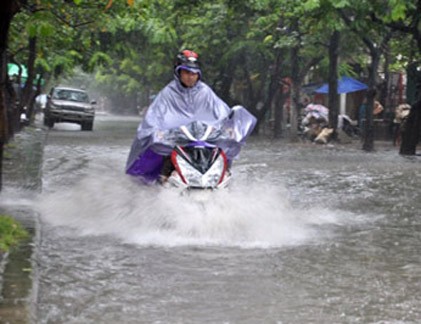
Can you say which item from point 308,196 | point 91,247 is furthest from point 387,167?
point 91,247

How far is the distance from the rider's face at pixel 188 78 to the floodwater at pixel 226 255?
1260 mm

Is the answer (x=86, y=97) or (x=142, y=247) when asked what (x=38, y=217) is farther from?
(x=86, y=97)

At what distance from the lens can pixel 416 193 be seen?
1386cm

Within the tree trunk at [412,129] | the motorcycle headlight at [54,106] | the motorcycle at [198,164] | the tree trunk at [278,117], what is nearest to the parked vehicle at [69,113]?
the motorcycle headlight at [54,106]

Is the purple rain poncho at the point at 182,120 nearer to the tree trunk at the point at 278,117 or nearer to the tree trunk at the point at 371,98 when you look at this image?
the tree trunk at the point at 371,98

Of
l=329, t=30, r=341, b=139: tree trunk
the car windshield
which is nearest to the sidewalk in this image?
l=329, t=30, r=341, b=139: tree trunk

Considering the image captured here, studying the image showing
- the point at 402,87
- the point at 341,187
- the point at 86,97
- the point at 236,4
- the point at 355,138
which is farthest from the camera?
the point at 86,97

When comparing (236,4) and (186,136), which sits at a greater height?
(236,4)

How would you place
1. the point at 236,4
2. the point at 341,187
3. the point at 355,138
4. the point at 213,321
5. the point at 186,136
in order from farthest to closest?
the point at 355,138 → the point at 236,4 → the point at 341,187 → the point at 186,136 → the point at 213,321

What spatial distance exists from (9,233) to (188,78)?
303 cm

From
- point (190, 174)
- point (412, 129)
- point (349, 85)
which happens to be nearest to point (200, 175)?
point (190, 174)

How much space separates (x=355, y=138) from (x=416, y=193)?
20.6 metres

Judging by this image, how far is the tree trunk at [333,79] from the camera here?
28500mm

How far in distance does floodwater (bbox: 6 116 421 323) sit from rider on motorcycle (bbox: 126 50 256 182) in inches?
12.5
